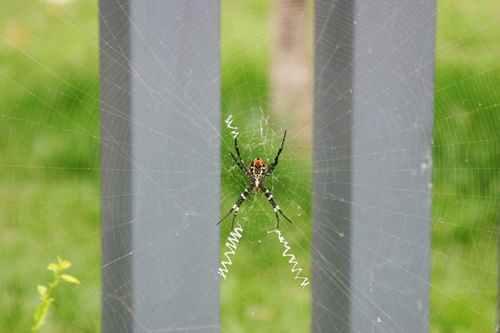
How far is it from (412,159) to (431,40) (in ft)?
1.20

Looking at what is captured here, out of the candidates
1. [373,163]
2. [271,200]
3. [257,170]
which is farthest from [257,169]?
[373,163]

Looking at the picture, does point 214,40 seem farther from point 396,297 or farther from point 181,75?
point 396,297

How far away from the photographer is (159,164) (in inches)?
68.3

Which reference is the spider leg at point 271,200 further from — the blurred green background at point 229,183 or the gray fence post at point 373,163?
the gray fence post at point 373,163

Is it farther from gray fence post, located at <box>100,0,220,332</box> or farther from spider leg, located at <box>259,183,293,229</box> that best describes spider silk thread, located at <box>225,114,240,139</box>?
gray fence post, located at <box>100,0,220,332</box>

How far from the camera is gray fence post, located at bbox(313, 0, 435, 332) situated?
5.98 feet

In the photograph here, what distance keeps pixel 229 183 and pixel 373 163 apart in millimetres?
1032

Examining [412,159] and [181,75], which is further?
[412,159]

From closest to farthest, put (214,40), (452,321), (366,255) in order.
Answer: (214,40) → (366,255) → (452,321)

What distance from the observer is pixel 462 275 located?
9.68 feet

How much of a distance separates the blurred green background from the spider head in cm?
7

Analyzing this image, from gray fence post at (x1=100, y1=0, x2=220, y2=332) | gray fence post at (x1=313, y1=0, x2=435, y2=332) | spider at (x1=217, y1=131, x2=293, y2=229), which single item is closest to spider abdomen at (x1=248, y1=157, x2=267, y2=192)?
spider at (x1=217, y1=131, x2=293, y2=229)

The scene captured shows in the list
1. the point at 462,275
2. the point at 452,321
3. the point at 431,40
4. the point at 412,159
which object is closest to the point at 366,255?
the point at 412,159

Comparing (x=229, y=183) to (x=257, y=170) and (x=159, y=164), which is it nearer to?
(x=257, y=170)
